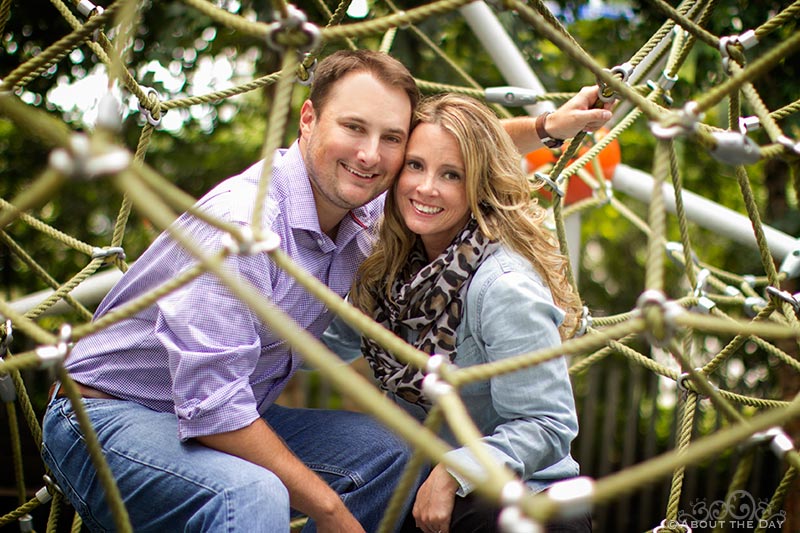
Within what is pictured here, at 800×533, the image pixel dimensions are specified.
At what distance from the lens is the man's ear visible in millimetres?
1436

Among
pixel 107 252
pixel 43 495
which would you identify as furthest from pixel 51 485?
pixel 107 252

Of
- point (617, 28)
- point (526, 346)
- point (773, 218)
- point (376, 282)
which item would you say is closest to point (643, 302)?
point (526, 346)

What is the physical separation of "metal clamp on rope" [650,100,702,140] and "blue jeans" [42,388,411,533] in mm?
601

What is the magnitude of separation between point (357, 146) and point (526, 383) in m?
0.43

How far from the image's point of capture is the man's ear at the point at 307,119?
1.44m

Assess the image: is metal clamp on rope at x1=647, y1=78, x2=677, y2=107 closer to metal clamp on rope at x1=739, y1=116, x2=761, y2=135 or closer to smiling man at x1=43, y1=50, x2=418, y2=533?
metal clamp on rope at x1=739, y1=116, x2=761, y2=135

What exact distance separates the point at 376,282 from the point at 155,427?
0.38m

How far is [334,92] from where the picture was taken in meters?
1.40

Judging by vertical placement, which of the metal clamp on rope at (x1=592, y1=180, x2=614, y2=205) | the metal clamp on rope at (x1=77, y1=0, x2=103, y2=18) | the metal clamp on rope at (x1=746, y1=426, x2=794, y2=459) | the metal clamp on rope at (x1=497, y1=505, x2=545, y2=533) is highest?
the metal clamp on rope at (x1=77, y1=0, x2=103, y2=18)

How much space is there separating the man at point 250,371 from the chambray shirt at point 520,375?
0.71 ft

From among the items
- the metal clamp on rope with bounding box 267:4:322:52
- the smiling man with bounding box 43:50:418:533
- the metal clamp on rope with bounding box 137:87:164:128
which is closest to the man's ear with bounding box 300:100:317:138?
the smiling man with bounding box 43:50:418:533

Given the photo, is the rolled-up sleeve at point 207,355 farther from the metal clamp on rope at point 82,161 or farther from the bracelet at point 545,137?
the bracelet at point 545,137

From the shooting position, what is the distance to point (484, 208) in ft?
4.39

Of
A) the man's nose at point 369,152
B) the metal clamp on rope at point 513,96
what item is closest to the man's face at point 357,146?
the man's nose at point 369,152
